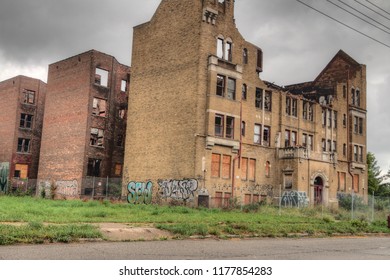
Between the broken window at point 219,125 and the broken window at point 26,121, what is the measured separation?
27039 mm

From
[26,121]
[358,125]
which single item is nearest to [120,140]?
[26,121]

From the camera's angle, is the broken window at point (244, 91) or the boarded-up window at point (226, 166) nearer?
the boarded-up window at point (226, 166)

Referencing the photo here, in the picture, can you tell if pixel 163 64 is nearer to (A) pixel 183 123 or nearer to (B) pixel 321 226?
(A) pixel 183 123

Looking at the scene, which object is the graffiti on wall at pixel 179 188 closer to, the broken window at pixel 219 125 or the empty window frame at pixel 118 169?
the broken window at pixel 219 125

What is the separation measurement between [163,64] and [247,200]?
44.5ft

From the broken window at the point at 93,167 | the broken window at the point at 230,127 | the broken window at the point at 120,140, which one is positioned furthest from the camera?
the broken window at the point at 120,140

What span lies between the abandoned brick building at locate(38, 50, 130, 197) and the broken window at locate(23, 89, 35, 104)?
515cm

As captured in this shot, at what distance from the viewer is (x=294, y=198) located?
4047cm

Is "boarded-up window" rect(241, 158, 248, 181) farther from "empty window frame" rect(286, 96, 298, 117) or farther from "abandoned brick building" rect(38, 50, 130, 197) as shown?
"abandoned brick building" rect(38, 50, 130, 197)

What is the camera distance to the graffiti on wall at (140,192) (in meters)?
38.5

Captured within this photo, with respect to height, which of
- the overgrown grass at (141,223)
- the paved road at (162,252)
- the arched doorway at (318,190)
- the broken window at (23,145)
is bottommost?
Result: the paved road at (162,252)

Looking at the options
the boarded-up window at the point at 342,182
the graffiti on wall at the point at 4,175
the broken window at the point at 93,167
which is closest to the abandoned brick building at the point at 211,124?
the boarded-up window at the point at 342,182

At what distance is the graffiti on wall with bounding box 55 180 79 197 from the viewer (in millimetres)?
44219

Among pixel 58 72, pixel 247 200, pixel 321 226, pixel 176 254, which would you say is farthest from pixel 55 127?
pixel 176 254
